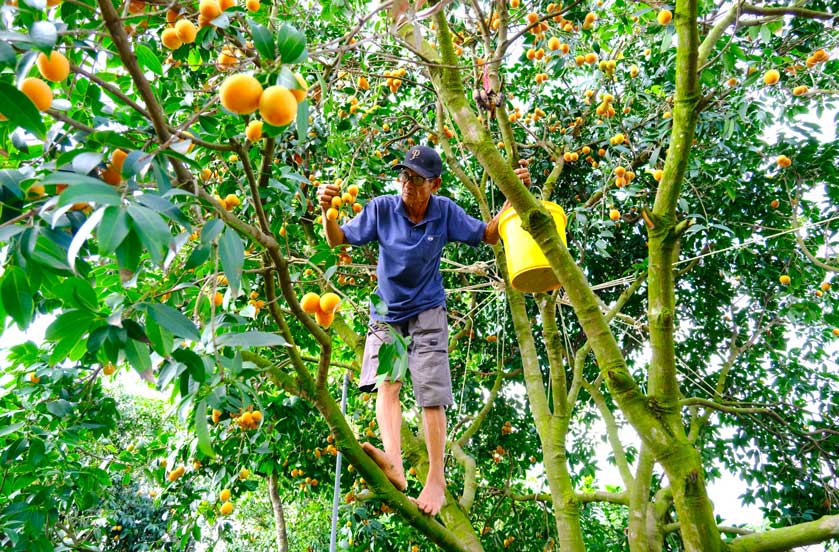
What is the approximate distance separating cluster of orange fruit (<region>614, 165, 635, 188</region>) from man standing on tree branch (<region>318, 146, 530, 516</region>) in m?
Answer: 1.40

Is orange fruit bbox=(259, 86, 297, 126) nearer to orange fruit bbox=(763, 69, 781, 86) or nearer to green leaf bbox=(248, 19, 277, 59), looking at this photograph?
green leaf bbox=(248, 19, 277, 59)

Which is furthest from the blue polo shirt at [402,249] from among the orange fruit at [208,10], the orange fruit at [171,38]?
the orange fruit at [208,10]

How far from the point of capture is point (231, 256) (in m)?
1.01

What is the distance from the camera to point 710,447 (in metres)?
4.70

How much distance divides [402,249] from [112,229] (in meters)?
1.71

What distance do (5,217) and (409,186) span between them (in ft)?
5.37

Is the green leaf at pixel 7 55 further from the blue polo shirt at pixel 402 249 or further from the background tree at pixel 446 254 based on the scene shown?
the blue polo shirt at pixel 402 249

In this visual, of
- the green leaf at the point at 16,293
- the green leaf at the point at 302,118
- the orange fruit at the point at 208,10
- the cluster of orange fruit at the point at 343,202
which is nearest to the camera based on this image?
the green leaf at the point at 16,293


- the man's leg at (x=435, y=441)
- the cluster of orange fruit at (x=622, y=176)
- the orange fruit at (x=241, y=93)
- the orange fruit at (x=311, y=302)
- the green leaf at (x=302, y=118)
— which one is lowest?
the man's leg at (x=435, y=441)

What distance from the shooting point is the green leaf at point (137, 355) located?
38.8 inches

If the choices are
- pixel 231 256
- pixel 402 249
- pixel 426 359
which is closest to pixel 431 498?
pixel 426 359

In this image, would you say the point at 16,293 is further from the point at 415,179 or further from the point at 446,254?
the point at 446,254

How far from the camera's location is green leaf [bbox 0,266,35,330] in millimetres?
975

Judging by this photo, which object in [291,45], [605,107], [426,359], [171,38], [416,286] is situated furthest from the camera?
[605,107]
